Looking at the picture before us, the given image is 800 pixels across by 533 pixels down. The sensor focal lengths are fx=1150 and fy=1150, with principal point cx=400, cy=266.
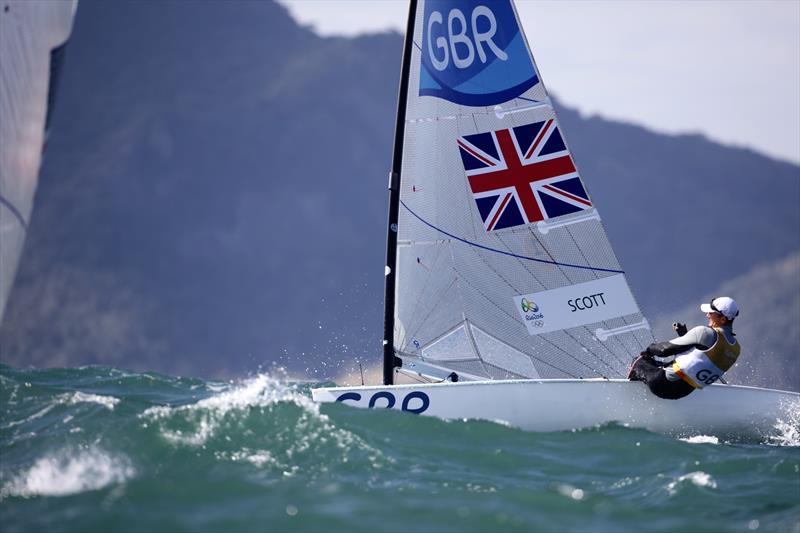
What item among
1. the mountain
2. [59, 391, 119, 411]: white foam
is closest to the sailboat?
[59, 391, 119, 411]: white foam

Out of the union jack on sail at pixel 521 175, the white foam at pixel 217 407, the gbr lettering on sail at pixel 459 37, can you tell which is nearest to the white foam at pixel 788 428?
the union jack on sail at pixel 521 175

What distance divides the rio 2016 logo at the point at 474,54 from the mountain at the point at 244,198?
38392 millimetres

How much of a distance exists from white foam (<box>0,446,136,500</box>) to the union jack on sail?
4012mm

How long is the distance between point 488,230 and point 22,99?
4.26m

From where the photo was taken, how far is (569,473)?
7480 millimetres

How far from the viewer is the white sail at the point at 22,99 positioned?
21.2ft

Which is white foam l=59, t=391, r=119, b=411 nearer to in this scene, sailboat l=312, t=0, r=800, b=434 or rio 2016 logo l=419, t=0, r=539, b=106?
sailboat l=312, t=0, r=800, b=434

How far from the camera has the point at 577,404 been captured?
8719 millimetres

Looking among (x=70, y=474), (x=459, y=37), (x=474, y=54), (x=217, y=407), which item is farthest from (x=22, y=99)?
(x=474, y=54)

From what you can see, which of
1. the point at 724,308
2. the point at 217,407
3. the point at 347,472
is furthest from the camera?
the point at 724,308

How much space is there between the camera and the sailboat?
947cm

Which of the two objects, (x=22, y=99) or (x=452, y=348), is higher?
(x=22, y=99)

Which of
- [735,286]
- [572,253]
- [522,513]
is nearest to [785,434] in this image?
[572,253]

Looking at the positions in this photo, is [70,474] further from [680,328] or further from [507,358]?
[680,328]
